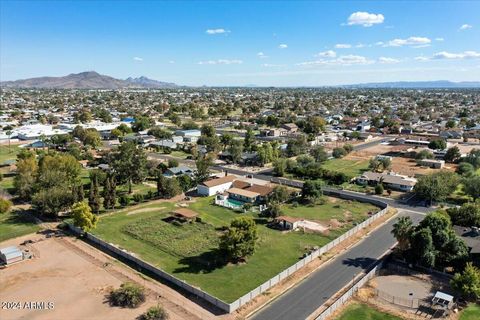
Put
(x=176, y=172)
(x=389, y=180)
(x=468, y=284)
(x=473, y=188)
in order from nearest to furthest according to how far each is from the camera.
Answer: (x=468, y=284), (x=473, y=188), (x=389, y=180), (x=176, y=172)

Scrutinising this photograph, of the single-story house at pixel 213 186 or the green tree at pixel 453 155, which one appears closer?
the single-story house at pixel 213 186

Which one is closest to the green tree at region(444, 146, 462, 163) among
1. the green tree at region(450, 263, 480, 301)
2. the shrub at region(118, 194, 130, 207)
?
the green tree at region(450, 263, 480, 301)

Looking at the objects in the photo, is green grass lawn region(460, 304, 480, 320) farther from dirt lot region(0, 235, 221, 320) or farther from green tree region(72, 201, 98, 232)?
green tree region(72, 201, 98, 232)

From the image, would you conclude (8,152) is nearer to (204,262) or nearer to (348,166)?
(204,262)

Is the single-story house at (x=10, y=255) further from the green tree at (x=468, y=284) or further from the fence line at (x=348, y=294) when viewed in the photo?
the green tree at (x=468, y=284)

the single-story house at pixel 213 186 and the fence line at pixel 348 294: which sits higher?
the single-story house at pixel 213 186

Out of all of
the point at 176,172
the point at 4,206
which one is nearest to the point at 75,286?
the point at 4,206

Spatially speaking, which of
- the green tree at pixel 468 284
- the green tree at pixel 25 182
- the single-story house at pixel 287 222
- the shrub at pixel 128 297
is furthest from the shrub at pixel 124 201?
the green tree at pixel 468 284
